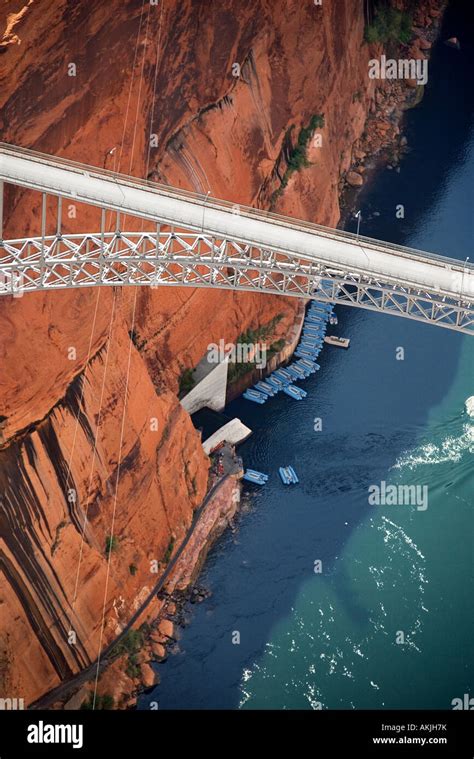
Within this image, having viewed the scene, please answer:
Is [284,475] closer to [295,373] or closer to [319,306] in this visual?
[295,373]

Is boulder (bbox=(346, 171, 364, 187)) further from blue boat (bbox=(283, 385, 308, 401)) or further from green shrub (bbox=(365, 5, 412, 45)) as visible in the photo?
blue boat (bbox=(283, 385, 308, 401))

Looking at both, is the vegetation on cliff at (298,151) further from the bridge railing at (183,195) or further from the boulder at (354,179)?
the bridge railing at (183,195)

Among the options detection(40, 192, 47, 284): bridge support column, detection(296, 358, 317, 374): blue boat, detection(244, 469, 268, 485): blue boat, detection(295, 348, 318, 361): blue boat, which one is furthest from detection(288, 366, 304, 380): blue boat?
detection(40, 192, 47, 284): bridge support column

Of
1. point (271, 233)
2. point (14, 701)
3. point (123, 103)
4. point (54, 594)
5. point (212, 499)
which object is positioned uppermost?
point (123, 103)

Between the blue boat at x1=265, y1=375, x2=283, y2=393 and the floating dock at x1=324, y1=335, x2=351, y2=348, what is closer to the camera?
the blue boat at x1=265, y1=375, x2=283, y2=393

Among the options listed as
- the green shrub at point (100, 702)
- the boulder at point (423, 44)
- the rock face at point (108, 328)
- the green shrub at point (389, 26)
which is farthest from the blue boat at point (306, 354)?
the boulder at point (423, 44)

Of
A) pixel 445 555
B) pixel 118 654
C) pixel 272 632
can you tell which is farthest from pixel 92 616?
pixel 445 555

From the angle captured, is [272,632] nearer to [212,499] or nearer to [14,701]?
[212,499]
